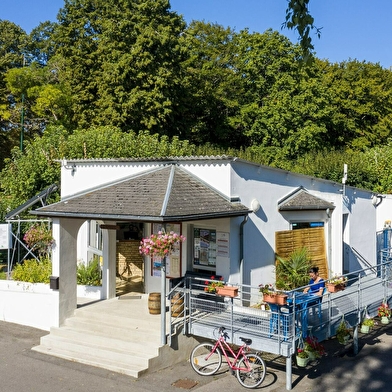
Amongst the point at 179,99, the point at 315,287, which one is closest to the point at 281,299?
the point at 315,287

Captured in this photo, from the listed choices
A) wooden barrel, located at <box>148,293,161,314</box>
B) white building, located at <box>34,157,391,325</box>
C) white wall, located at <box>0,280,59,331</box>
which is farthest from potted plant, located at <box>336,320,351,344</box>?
white wall, located at <box>0,280,59,331</box>

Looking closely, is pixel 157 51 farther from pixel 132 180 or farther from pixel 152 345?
pixel 152 345

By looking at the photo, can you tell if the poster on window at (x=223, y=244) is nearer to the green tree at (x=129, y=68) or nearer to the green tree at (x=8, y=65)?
the green tree at (x=129, y=68)

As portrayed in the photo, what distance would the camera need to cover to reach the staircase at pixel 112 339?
32.1 ft

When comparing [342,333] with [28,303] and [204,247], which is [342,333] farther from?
[28,303]

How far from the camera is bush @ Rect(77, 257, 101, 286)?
45.6ft

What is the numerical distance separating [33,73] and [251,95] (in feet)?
49.6

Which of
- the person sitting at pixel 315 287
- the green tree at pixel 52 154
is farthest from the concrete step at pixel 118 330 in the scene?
the green tree at pixel 52 154

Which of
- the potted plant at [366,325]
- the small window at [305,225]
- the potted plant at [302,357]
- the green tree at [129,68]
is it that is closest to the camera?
the potted plant at [302,357]

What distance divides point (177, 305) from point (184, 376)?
1871 mm

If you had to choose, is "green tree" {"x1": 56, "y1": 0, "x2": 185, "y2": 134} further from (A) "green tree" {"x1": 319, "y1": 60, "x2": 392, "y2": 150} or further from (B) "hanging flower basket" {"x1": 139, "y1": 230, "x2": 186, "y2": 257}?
(B) "hanging flower basket" {"x1": 139, "y1": 230, "x2": 186, "y2": 257}

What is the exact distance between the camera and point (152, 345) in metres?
10.1

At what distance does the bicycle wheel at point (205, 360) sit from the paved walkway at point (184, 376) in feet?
0.46

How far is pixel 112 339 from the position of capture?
10484mm
